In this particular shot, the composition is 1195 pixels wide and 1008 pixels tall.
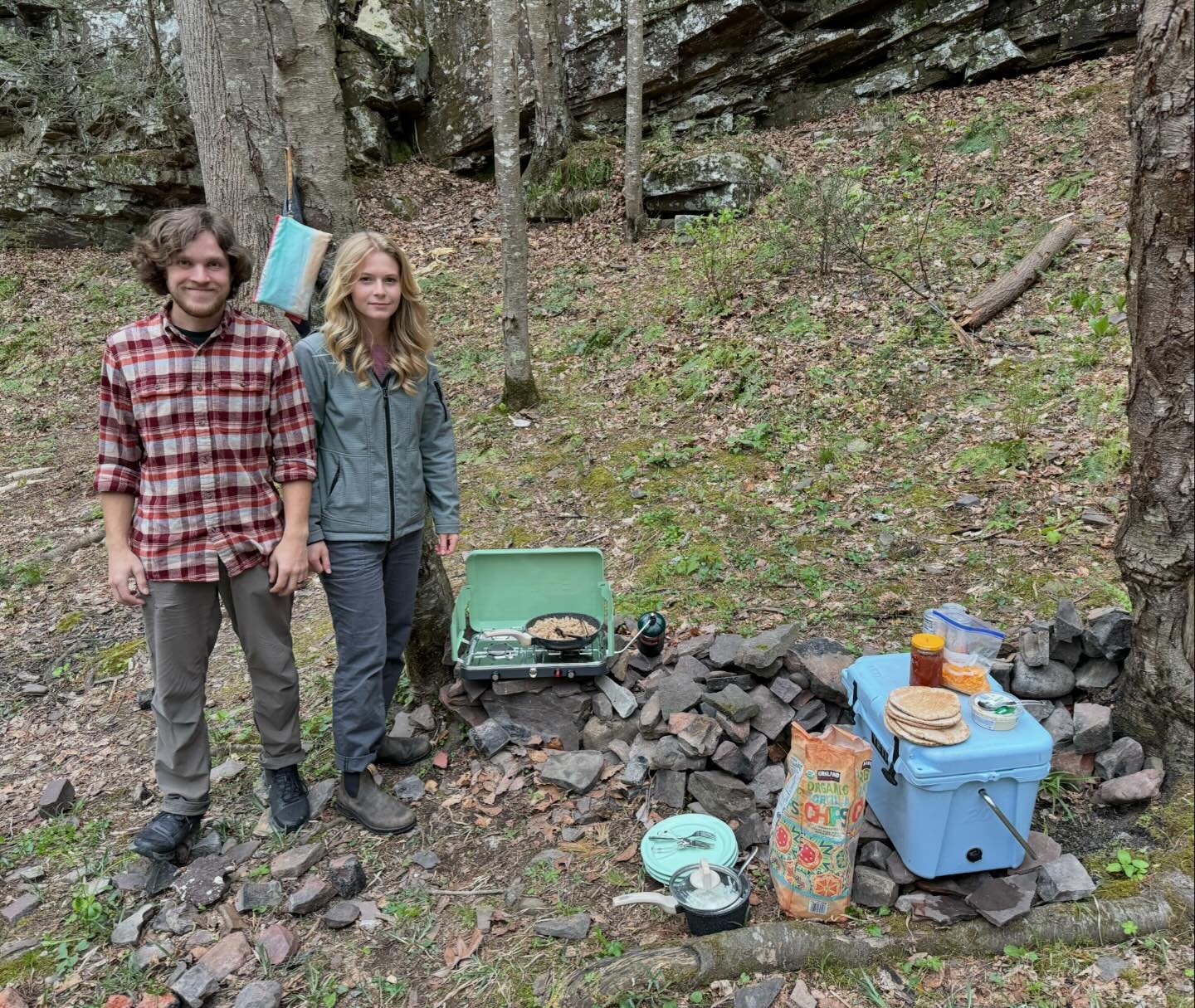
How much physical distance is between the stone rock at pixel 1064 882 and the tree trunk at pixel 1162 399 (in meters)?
0.60

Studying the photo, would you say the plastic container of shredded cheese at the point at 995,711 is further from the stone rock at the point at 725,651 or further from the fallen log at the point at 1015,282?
the fallen log at the point at 1015,282

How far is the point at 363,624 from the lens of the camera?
310cm

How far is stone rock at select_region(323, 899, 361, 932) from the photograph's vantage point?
280 centimetres

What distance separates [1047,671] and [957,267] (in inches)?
230

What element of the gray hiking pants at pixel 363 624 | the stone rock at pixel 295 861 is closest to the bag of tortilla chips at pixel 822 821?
the gray hiking pants at pixel 363 624

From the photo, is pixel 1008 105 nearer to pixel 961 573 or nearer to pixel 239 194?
pixel 961 573

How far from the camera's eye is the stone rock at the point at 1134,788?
2.75 metres

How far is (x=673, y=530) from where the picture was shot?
545cm

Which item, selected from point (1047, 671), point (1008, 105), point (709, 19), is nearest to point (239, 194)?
point (1047, 671)

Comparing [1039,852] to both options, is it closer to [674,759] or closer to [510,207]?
[674,759]

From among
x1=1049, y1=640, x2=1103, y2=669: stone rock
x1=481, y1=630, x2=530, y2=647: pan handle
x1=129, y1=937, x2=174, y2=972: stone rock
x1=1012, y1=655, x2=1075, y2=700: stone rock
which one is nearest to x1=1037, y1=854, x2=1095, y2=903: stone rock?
x1=1012, y1=655, x2=1075, y2=700: stone rock

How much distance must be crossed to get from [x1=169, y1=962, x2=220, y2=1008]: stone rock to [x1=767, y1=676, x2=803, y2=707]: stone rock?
2311mm

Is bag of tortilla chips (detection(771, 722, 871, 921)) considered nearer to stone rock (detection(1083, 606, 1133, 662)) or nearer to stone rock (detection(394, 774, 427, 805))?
stone rock (detection(1083, 606, 1133, 662))

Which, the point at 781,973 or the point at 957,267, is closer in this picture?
the point at 781,973
